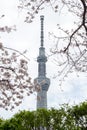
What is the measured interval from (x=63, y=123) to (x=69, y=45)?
8.79 meters

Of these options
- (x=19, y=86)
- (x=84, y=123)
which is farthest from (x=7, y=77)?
(x=84, y=123)

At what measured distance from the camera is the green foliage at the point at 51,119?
1814 cm

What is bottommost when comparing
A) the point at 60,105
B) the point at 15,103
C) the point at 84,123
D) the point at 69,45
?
the point at 15,103

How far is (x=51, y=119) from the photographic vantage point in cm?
1886

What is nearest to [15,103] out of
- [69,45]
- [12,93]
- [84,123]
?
[12,93]

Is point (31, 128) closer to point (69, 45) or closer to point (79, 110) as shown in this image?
point (79, 110)

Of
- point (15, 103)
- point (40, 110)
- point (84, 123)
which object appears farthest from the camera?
point (40, 110)

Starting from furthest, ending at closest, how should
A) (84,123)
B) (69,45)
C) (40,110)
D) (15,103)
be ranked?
(40,110)
(84,123)
(15,103)
(69,45)

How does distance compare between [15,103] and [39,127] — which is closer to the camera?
[15,103]

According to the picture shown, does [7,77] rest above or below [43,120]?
below

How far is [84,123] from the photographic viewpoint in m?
18.0

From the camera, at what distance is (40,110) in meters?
19.3

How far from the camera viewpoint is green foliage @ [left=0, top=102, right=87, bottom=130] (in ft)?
59.5

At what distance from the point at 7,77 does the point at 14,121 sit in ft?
30.3
